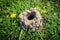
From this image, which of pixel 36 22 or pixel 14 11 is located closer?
pixel 36 22

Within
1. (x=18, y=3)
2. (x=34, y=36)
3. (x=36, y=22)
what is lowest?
(x=34, y=36)

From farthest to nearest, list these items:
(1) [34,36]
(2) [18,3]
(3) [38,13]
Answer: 1. (2) [18,3]
2. (3) [38,13]
3. (1) [34,36]

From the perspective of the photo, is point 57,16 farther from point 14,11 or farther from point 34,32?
point 14,11

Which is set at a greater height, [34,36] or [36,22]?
[36,22]

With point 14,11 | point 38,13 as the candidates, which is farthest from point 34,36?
point 14,11

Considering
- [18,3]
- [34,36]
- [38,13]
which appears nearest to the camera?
[34,36]

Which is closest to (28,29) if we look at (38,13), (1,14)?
(38,13)

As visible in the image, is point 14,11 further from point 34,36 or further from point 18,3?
point 34,36
